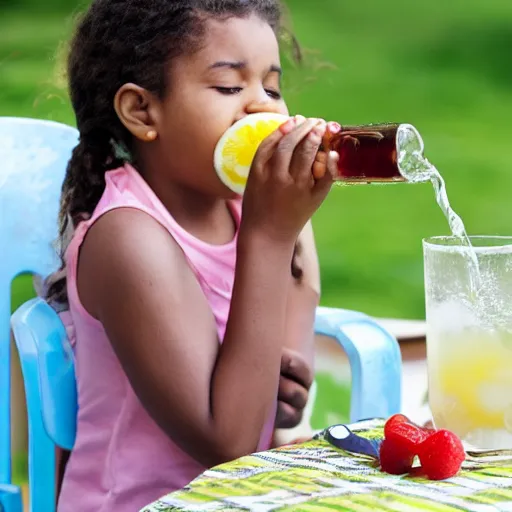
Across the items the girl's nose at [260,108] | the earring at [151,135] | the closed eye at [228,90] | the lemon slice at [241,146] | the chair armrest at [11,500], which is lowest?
the chair armrest at [11,500]

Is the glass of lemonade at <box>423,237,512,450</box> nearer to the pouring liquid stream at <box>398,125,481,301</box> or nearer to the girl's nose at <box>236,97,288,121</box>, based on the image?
the pouring liquid stream at <box>398,125,481,301</box>

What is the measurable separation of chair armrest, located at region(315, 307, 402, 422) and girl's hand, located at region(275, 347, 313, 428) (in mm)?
75

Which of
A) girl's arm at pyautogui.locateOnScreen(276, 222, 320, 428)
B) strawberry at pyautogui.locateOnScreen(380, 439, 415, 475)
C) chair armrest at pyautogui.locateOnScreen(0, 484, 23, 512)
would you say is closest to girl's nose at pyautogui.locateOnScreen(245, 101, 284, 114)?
girl's arm at pyautogui.locateOnScreen(276, 222, 320, 428)

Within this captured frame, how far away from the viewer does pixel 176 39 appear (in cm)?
146

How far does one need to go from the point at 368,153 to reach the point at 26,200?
0.79 m

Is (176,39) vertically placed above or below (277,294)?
above

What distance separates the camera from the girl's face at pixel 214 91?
4.68ft

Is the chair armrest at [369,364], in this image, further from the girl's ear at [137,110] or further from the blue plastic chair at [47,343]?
the girl's ear at [137,110]

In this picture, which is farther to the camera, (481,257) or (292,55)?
(292,55)

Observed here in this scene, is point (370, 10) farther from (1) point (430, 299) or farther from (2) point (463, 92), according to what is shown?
(1) point (430, 299)

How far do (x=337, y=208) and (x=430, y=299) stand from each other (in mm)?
3714

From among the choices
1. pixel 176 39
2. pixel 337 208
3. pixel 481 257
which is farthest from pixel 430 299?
pixel 337 208

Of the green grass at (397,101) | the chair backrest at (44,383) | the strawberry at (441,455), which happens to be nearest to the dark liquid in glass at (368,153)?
the strawberry at (441,455)

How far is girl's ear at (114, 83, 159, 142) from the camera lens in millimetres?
1495
